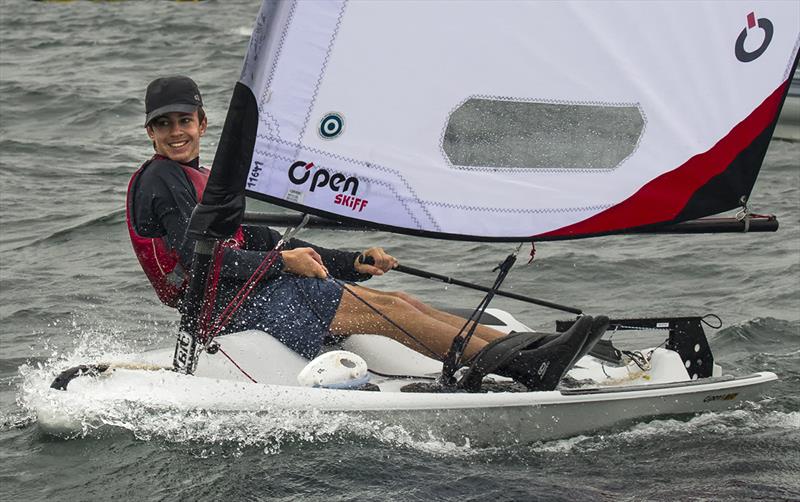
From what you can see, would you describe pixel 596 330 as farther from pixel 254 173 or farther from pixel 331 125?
pixel 254 173

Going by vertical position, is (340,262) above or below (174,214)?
below

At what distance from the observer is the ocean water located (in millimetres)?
3910

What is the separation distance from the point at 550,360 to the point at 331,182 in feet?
3.27

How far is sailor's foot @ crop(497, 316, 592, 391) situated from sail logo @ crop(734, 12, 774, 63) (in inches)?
40.2

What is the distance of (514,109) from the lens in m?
4.03

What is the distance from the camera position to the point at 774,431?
447 cm

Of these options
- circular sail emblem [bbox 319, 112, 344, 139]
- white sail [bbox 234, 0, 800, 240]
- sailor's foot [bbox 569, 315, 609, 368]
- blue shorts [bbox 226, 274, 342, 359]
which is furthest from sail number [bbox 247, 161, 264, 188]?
sailor's foot [bbox 569, 315, 609, 368]

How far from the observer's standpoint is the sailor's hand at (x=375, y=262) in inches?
175

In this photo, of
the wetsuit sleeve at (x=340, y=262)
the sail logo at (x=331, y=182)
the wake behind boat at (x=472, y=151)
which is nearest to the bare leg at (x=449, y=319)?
the wetsuit sleeve at (x=340, y=262)

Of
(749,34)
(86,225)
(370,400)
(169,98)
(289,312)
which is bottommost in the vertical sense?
(86,225)

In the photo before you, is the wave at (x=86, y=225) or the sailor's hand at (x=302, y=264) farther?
the wave at (x=86, y=225)

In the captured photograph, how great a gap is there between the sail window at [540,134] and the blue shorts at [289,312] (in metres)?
0.76

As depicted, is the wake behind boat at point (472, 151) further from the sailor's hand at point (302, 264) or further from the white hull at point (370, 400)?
the sailor's hand at point (302, 264)

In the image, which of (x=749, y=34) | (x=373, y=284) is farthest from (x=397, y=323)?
(x=373, y=284)
